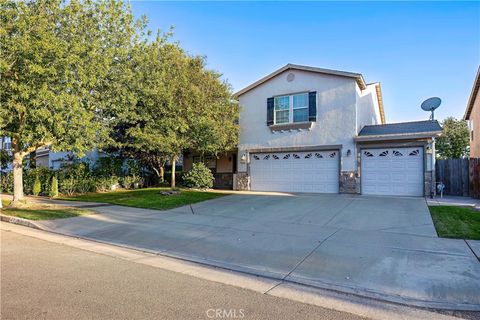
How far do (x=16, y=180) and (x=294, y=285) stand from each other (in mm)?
12581

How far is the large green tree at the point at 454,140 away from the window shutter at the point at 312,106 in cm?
2062

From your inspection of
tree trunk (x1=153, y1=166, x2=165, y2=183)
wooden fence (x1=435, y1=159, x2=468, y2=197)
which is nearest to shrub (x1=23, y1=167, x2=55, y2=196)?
tree trunk (x1=153, y1=166, x2=165, y2=183)

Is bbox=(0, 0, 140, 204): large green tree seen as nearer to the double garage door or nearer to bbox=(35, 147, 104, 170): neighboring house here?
bbox=(35, 147, 104, 170): neighboring house

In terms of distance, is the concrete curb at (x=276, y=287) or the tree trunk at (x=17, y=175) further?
the tree trunk at (x=17, y=175)

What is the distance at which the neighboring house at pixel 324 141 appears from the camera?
49.8ft

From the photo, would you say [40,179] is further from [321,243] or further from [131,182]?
[321,243]

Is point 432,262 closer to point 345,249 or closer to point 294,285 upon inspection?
point 345,249

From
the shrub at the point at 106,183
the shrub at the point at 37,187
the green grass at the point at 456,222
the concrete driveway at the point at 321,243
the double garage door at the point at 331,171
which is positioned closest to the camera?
the concrete driveway at the point at 321,243

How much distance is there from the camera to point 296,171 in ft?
58.7

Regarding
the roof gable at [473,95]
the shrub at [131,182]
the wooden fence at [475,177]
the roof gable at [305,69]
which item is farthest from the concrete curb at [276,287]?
the roof gable at [473,95]

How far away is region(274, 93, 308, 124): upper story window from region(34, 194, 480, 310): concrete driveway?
266 inches

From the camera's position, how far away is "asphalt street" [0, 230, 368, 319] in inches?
148

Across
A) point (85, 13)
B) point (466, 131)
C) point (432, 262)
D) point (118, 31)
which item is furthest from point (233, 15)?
point (466, 131)
